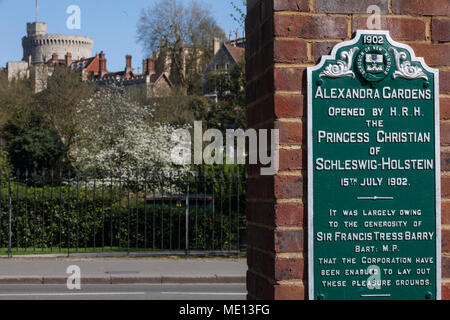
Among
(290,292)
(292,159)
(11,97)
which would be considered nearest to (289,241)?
(290,292)

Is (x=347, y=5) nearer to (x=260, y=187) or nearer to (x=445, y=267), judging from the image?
(x=260, y=187)

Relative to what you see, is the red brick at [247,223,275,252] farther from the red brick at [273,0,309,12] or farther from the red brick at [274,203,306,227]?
the red brick at [273,0,309,12]

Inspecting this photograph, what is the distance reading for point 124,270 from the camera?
13648 millimetres

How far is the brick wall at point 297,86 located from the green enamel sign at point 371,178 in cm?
5

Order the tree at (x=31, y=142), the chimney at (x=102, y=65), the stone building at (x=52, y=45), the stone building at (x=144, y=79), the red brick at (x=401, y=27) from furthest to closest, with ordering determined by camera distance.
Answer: the stone building at (x=52, y=45) < the chimney at (x=102, y=65) < the stone building at (x=144, y=79) < the tree at (x=31, y=142) < the red brick at (x=401, y=27)

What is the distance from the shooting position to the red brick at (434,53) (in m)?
2.92

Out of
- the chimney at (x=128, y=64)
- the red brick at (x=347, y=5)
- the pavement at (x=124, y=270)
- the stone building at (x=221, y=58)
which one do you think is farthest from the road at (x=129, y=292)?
the chimney at (x=128, y=64)

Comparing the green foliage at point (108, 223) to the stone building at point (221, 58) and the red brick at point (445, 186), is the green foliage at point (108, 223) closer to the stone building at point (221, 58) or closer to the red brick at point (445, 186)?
the red brick at point (445, 186)

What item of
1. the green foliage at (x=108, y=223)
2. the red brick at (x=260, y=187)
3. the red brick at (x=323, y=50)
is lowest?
the green foliage at (x=108, y=223)

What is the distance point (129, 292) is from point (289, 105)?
29.8 feet

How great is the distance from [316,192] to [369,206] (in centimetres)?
24

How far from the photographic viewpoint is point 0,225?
16.5 metres
